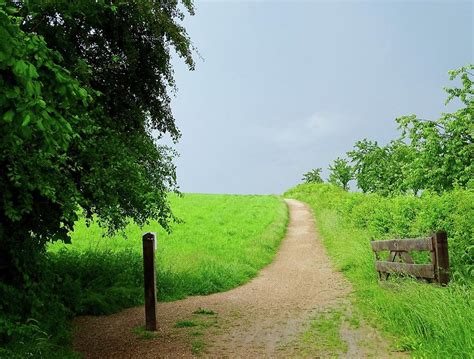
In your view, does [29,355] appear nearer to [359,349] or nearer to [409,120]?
[359,349]

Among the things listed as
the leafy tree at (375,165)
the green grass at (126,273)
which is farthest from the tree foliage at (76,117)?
the leafy tree at (375,165)

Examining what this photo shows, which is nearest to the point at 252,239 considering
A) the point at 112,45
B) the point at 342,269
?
the point at 342,269

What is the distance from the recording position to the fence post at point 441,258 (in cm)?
854

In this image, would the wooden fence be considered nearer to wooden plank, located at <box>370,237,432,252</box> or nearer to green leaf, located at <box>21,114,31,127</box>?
wooden plank, located at <box>370,237,432,252</box>

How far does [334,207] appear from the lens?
32250 millimetres

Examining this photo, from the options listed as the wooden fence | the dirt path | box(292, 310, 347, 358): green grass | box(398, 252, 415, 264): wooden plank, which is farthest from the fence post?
box(292, 310, 347, 358): green grass

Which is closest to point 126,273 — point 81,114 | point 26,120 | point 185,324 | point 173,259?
point 173,259

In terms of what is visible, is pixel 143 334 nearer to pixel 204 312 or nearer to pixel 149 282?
pixel 149 282

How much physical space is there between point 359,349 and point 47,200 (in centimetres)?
564

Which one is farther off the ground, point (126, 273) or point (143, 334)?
point (126, 273)

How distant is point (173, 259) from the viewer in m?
16.6

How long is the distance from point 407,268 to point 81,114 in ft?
23.7

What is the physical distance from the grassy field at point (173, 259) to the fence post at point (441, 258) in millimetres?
6935

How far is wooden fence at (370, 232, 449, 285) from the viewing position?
8.62 metres
